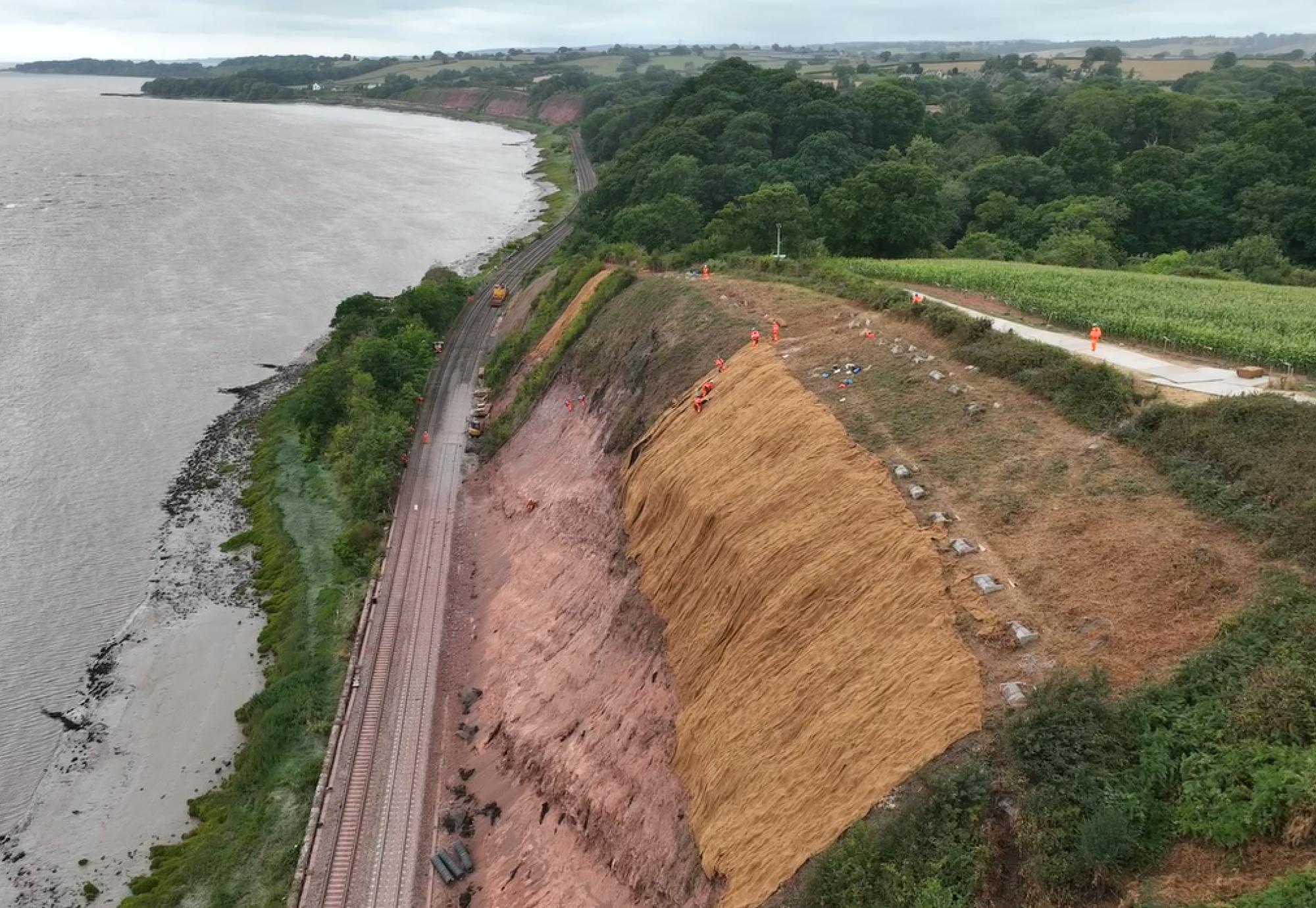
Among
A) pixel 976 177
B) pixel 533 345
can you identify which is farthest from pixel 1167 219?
pixel 533 345

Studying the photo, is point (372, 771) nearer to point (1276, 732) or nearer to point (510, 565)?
point (510, 565)

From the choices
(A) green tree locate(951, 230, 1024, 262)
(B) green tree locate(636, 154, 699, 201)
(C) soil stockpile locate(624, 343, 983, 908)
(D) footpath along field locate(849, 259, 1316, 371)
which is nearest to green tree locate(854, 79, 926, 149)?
(B) green tree locate(636, 154, 699, 201)

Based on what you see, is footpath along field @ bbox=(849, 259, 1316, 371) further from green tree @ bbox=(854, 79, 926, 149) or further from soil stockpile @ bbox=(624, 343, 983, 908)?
green tree @ bbox=(854, 79, 926, 149)

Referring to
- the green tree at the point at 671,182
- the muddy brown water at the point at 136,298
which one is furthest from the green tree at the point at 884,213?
the muddy brown water at the point at 136,298

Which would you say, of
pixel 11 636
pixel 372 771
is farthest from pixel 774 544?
pixel 11 636

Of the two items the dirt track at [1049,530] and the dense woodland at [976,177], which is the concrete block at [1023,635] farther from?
the dense woodland at [976,177]

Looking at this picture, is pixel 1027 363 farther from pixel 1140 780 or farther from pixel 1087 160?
pixel 1087 160

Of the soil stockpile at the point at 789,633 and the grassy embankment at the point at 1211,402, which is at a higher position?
the grassy embankment at the point at 1211,402
